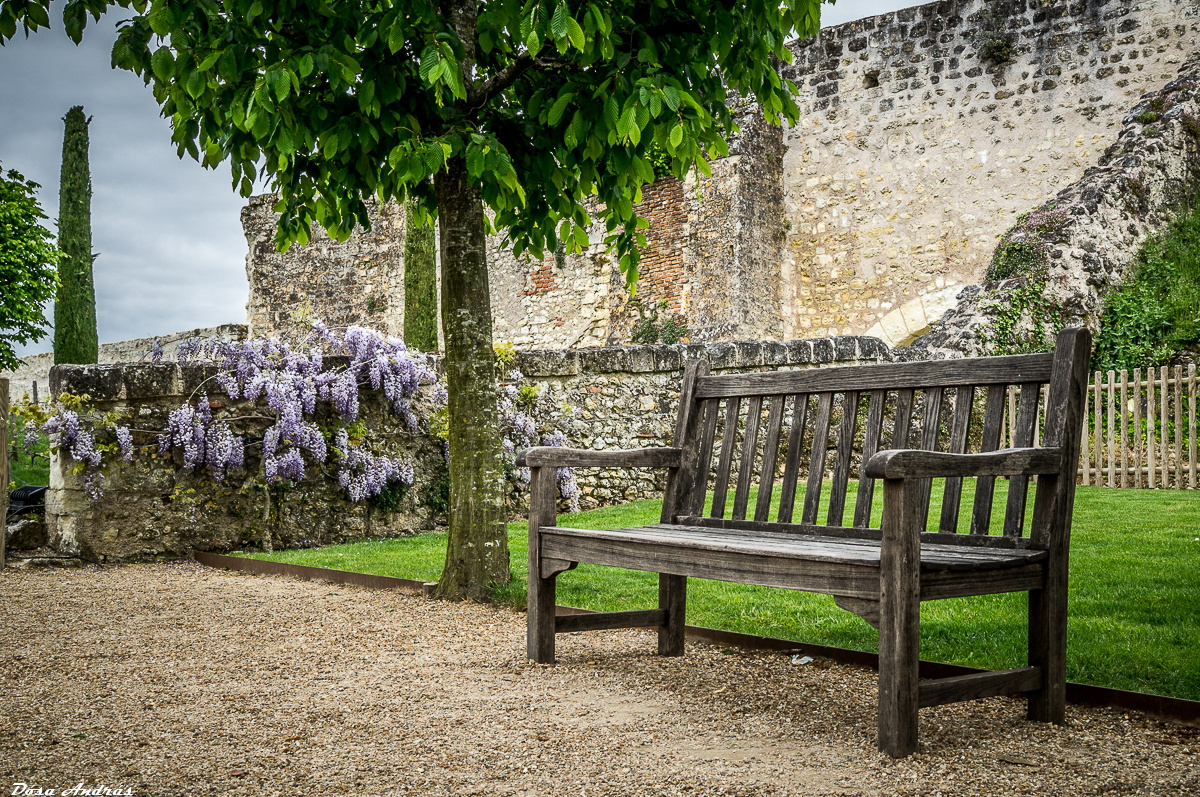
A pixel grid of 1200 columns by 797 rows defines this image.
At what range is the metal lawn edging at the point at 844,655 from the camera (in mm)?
2887

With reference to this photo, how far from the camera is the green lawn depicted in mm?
3500

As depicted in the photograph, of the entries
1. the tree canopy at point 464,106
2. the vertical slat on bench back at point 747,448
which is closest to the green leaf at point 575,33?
the tree canopy at point 464,106

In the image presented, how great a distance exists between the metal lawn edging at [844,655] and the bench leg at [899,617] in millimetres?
670

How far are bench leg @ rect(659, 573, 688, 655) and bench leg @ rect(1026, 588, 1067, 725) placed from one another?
1457mm

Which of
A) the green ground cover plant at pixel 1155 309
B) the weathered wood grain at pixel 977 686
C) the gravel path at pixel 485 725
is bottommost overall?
the gravel path at pixel 485 725

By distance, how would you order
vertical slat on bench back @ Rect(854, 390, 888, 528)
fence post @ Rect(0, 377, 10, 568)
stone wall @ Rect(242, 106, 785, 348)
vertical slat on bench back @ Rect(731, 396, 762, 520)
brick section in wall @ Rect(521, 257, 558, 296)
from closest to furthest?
1. vertical slat on bench back @ Rect(854, 390, 888, 528)
2. vertical slat on bench back @ Rect(731, 396, 762, 520)
3. fence post @ Rect(0, 377, 10, 568)
4. stone wall @ Rect(242, 106, 785, 348)
5. brick section in wall @ Rect(521, 257, 558, 296)

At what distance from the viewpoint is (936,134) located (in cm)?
1462

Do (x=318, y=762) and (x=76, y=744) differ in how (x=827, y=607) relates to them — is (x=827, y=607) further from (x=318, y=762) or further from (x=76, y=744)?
(x=76, y=744)

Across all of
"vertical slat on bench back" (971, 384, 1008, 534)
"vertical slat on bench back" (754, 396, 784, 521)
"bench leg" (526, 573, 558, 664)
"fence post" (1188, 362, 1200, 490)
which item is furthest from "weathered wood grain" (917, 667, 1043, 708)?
"fence post" (1188, 362, 1200, 490)

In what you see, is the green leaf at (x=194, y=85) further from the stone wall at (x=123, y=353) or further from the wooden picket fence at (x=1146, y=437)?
the stone wall at (x=123, y=353)

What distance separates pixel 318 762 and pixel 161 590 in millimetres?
3865

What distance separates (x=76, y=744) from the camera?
2.83 metres

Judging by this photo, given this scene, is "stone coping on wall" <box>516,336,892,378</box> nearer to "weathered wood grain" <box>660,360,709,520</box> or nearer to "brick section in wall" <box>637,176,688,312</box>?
"brick section in wall" <box>637,176,688,312</box>

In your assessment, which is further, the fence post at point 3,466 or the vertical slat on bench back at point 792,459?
the fence post at point 3,466
